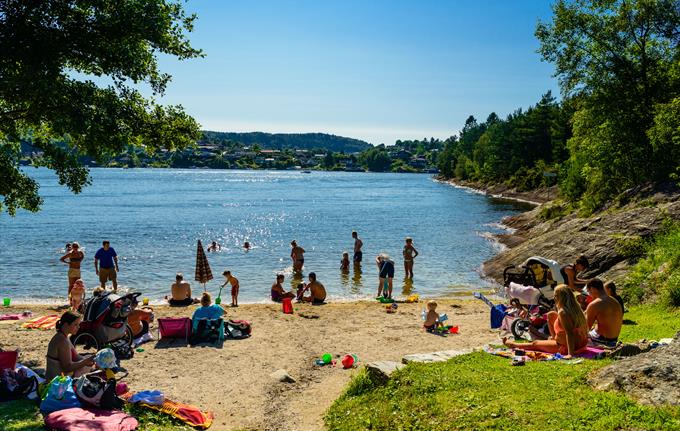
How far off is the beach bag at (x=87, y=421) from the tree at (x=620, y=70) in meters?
26.2

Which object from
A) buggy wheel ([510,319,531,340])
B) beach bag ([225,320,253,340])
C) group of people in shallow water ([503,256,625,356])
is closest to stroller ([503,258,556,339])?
buggy wheel ([510,319,531,340])

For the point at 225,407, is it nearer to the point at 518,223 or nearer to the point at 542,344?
the point at 542,344

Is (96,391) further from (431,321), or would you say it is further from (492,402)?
(431,321)

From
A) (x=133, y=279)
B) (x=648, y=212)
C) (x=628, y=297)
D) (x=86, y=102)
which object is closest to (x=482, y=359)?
(x=628, y=297)

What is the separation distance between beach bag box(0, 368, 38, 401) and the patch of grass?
4898 millimetres

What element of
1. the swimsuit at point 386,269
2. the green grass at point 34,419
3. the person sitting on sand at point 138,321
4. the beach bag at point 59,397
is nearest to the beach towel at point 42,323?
the person sitting on sand at point 138,321

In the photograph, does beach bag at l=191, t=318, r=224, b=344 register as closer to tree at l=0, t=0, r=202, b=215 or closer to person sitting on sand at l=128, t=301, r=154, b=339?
person sitting on sand at l=128, t=301, r=154, b=339

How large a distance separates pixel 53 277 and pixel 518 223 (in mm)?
34904

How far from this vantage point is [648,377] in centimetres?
661

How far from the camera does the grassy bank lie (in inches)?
243

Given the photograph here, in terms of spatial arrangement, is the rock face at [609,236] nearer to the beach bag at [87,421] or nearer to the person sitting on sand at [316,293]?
the person sitting on sand at [316,293]

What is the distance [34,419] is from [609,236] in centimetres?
1837

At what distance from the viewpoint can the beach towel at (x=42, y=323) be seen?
46.3 feet

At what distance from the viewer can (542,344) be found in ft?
32.5
